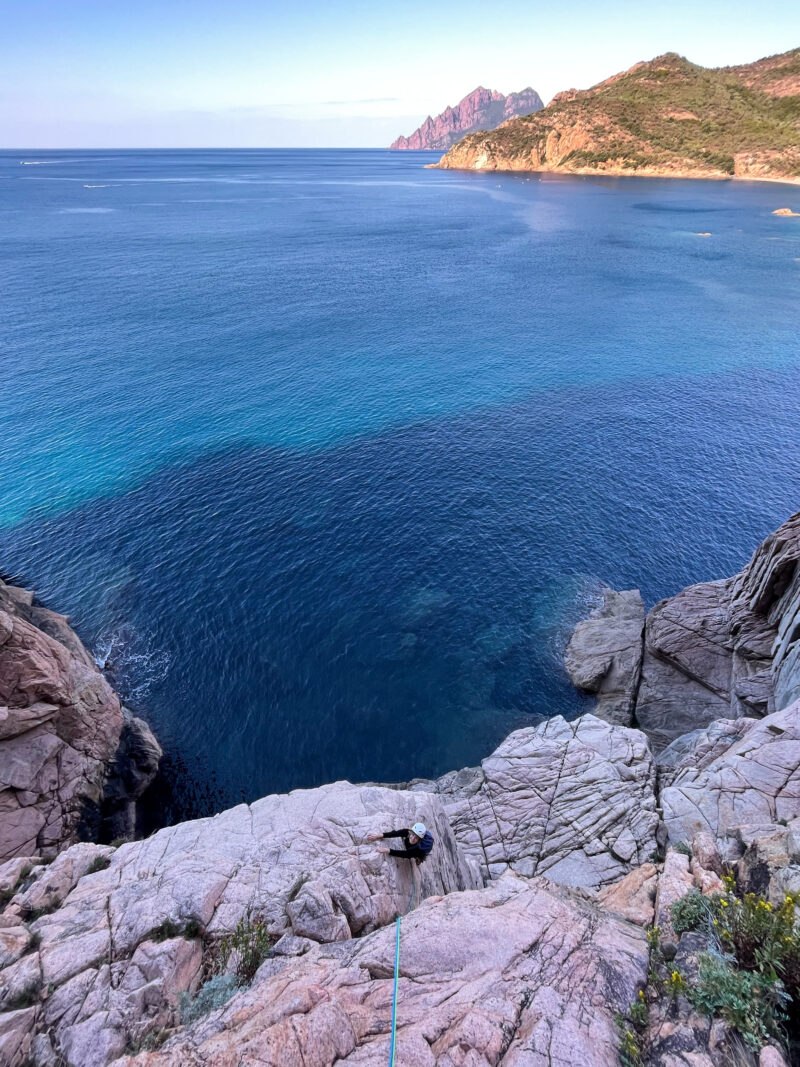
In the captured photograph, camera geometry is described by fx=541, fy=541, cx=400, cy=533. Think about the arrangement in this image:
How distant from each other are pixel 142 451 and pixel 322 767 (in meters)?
49.1

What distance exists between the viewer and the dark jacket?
18.4m

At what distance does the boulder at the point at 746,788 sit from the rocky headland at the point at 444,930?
0.10 meters

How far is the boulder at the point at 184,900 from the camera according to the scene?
48.0 ft

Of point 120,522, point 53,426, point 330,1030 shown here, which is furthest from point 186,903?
point 53,426

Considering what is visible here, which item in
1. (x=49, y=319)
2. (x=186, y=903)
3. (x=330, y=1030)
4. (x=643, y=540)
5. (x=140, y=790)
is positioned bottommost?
(x=140, y=790)

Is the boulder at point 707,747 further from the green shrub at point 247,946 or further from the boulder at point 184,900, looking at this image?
the green shrub at point 247,946

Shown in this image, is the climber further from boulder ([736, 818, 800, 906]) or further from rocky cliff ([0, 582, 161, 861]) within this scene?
rocky cliff ([0, 582, 161, 861])

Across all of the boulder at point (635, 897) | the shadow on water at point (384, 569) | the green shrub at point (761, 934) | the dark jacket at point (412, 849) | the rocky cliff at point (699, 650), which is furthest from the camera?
the shadow on water at point (384, 569)

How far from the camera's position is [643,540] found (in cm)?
5794

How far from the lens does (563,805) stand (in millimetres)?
29469

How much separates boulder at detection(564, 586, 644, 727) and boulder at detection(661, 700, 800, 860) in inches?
644

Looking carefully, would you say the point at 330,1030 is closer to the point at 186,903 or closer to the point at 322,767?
the point at 186,903

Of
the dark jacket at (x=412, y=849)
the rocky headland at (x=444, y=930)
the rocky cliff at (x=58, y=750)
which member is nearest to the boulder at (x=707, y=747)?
the rocky headland at (x=444, y=930)

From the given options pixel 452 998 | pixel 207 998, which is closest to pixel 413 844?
pixel 452 998
